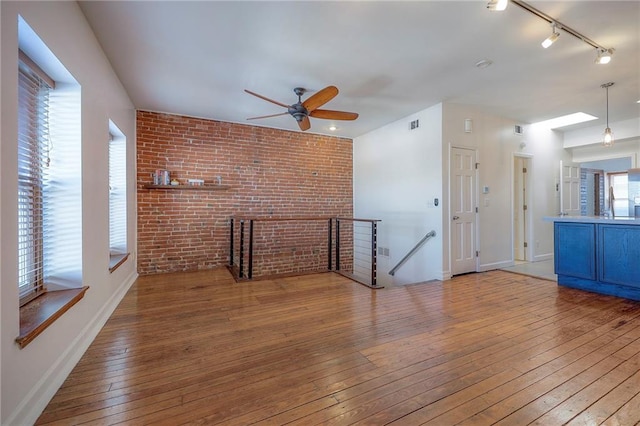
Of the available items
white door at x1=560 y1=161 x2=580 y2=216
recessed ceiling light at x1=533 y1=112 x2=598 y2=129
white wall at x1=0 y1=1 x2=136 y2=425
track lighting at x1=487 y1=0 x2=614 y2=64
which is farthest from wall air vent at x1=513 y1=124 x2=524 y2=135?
white wall at x1=0 y1=1 x2=136 y2=425

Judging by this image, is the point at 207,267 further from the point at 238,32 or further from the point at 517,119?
the point at 517,119

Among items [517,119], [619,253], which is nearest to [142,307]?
[619,253]

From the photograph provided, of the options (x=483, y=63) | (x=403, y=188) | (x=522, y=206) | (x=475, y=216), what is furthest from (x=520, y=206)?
(x=483, y=63)

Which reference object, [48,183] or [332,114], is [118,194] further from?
[332,114]

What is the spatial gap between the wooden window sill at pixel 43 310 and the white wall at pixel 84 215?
66 mm

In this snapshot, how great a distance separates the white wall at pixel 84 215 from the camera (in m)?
1.32

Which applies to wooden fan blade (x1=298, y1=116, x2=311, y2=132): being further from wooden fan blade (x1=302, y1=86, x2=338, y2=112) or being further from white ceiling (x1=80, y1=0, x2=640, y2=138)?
white ceiling (x1=80, y1=0, x2=640, y2=138)

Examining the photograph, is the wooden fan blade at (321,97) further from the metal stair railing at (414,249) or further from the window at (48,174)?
the metal stair railing at (414,249)

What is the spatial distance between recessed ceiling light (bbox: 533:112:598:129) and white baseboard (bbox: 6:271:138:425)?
7003 mm

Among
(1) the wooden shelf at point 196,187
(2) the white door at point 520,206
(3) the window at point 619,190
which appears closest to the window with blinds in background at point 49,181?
(1) the wooden shelf at point 196,187

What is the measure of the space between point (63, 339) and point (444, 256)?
4.18 metres

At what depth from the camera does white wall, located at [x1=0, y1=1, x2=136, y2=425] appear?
132 cm

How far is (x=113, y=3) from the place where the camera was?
211cm

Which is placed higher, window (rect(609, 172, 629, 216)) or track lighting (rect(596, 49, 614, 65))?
track lighting (rect(596, 49, 614, 65))
